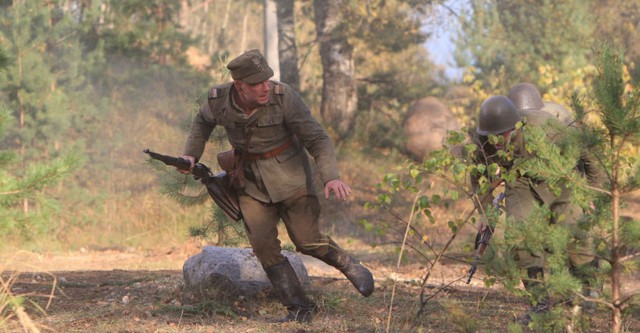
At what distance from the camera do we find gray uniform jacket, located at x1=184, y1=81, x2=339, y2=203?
6.22m

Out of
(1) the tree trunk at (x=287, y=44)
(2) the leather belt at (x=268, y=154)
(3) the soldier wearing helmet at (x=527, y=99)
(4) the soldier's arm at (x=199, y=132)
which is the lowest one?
(2) the leather belt at (x=268, y=154)

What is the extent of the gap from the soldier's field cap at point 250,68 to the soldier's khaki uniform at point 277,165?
169 millimetres

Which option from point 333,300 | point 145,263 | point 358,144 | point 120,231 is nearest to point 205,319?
point 333,300

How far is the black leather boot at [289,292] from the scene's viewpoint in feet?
21.2

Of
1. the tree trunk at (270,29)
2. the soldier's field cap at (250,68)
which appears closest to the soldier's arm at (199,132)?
the soldier's field cap at (250,68)

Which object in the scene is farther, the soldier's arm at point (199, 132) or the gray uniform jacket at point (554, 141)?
the soldier's arm at point (199, 132)

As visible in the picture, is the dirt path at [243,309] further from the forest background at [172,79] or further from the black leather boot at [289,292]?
the forest background at [172,79]

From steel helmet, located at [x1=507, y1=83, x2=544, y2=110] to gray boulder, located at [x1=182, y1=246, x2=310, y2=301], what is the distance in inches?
102

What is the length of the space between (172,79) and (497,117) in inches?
688

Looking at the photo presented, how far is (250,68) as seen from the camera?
6051 millimetres

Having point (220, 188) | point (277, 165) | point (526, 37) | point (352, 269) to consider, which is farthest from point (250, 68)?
point (526, 37)

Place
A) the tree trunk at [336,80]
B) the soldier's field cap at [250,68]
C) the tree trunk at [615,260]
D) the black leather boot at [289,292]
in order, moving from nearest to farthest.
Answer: the tree trunk at [615,260]
the soldier's field cap at [250,68]
the black leather boot at [289,292]
the tree trunk at [336,80]

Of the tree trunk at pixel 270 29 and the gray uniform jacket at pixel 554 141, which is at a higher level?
the tree trunk at pixel 270 29

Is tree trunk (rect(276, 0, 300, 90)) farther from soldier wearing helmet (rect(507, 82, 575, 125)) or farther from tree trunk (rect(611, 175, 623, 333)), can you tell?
tree trunk (rect(611, 175, 623, 333))
